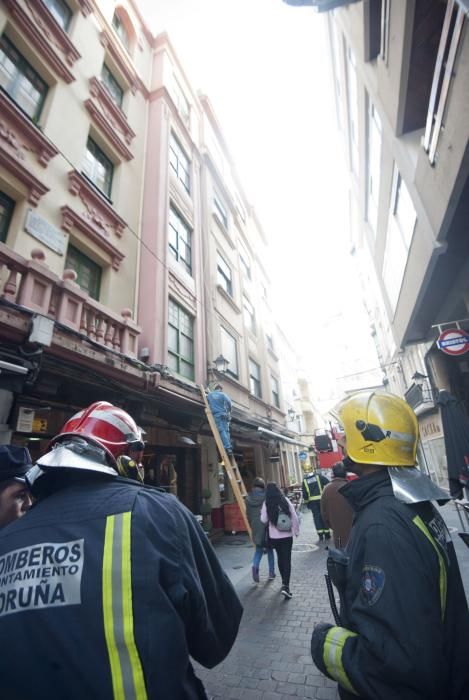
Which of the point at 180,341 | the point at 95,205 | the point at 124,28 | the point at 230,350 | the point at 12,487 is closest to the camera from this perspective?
the point at 12,487

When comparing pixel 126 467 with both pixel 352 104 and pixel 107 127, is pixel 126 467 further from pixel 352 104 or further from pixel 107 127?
pixel 352 104

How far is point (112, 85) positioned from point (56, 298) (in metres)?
8.94

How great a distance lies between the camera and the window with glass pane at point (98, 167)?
801 cm

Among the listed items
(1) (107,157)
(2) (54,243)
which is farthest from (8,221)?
(1) (107,157)

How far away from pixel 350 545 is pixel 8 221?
711 cm

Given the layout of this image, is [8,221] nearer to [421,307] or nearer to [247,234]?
[421,307]

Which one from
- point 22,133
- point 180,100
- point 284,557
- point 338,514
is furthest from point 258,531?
point 180,100

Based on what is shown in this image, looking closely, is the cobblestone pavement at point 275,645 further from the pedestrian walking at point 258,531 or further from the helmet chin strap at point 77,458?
the helmet chin strap at point 77,458

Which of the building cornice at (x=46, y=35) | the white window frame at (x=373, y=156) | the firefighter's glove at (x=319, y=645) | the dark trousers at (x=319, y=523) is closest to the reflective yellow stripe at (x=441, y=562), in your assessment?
the firefighter's glove at (x=319, y=645)

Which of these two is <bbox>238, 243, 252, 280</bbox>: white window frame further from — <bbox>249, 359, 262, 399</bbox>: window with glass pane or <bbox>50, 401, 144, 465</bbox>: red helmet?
<bbox>50, 401, 144, 465</bbox>: red helmet

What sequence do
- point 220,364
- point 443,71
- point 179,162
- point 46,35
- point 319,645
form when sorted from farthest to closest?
1. point 179,162
2. point 220,364
3. point 46,35
4. point 443,71
5. point 319,645

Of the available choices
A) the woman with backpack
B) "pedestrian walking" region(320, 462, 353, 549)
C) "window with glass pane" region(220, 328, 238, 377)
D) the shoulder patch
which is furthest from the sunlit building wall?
"window with glass pane" region(220, 328, 238, 377)

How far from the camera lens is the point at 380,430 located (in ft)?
5.88

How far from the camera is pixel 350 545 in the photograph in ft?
5.23
